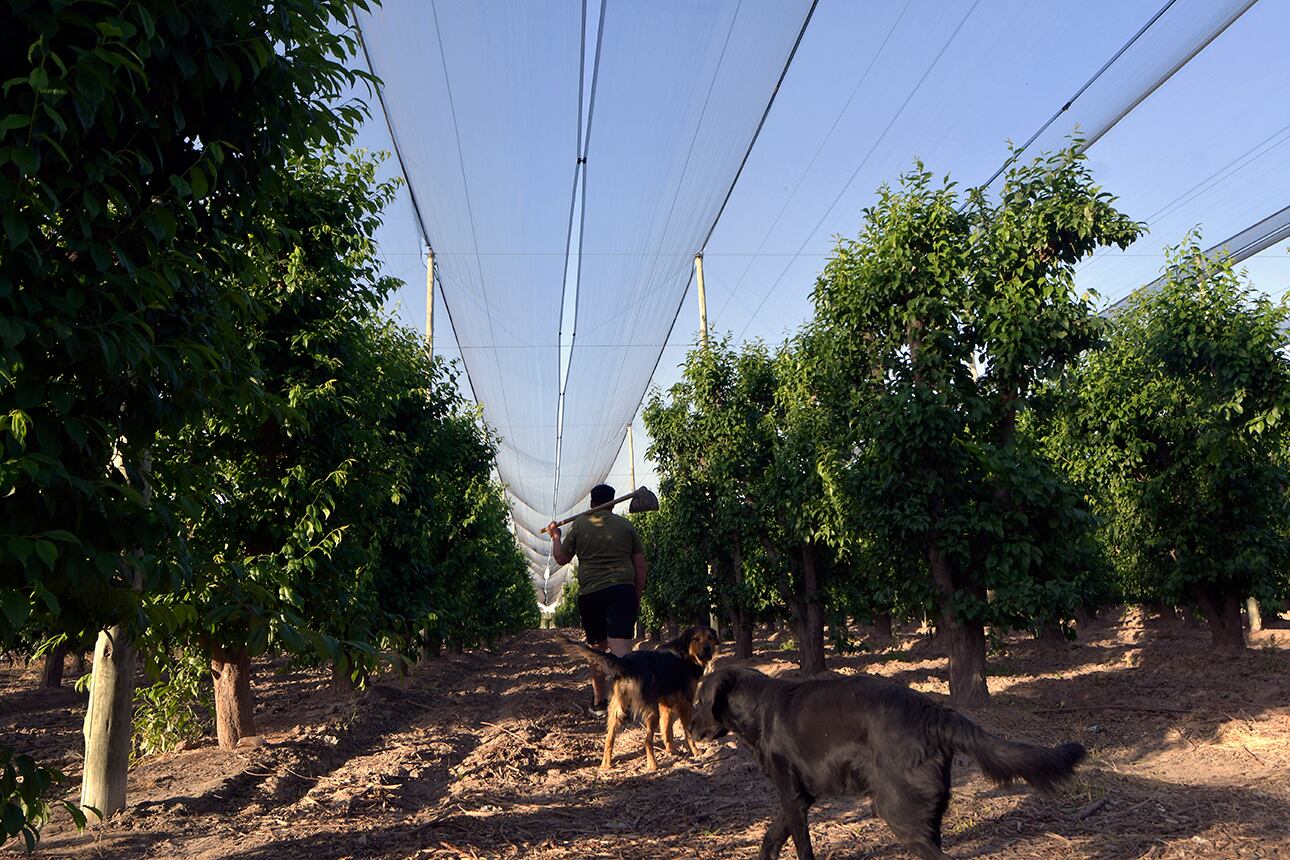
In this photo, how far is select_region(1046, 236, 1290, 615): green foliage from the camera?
12.4 metres

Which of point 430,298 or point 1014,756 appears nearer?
point 1014,756

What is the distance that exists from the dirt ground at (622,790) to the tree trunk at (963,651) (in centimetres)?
52

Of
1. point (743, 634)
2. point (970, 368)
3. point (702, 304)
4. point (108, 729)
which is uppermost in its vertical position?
point (702, 304)

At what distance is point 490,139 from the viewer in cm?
1038

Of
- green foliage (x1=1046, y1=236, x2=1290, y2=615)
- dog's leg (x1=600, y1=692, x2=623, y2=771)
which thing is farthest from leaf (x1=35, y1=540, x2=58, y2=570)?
green foliage (x1=1046, y1=236, x2=1290, y2=615)

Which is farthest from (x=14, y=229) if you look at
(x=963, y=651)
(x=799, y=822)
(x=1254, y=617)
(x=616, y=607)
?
(x=1254, y=617)

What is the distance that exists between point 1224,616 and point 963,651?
23.6 ft

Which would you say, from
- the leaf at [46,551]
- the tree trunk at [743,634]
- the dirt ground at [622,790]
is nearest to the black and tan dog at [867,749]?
the dirt ground at [622,790]

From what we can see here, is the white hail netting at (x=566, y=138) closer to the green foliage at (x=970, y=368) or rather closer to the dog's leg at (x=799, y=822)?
the green foliage at (x=970, y=368)

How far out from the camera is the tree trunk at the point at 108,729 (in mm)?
5535

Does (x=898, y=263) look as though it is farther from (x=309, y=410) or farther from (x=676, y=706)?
(x=309, y=410)

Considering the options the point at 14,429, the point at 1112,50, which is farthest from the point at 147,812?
the point at 1112,50

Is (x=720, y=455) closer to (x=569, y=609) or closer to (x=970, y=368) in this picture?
(x=970, y=368)

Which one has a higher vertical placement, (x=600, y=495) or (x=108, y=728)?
(x=600, y=495)
